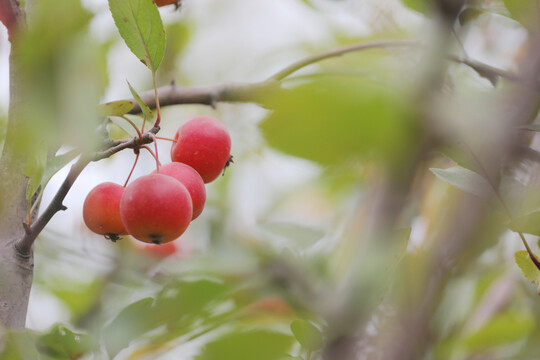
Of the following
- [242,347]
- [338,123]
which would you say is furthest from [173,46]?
[338,123]

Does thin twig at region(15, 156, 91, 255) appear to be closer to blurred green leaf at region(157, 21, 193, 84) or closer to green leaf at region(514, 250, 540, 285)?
green leaf at region(514, 250, 540, 285)

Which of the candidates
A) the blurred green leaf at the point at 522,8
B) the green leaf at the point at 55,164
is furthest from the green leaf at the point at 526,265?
the green leaf at the point at 55,164

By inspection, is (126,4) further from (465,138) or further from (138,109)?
(465,138)

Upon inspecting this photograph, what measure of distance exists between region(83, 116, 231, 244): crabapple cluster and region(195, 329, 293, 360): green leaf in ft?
1.05

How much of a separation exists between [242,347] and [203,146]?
1.55 feet

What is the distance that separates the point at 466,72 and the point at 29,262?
58cm

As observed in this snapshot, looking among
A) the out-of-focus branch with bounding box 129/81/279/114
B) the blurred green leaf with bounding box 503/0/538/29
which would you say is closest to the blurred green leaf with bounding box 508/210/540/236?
the blurred green leaf with bounding box 503/0/538/29

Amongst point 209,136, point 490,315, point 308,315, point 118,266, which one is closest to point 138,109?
point 209,136

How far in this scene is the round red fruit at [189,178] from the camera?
781 millimetres

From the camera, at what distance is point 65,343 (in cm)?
58

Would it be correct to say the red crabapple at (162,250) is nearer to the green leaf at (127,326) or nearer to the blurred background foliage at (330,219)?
the blurred background foliage at (330,219)

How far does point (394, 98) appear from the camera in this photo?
0.74ft

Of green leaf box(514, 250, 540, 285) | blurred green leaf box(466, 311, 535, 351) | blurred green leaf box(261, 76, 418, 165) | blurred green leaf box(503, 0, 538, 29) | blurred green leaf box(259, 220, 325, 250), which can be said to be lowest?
blurred green leaf box(466, 311, 535, 351)

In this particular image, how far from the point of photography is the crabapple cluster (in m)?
0.71
